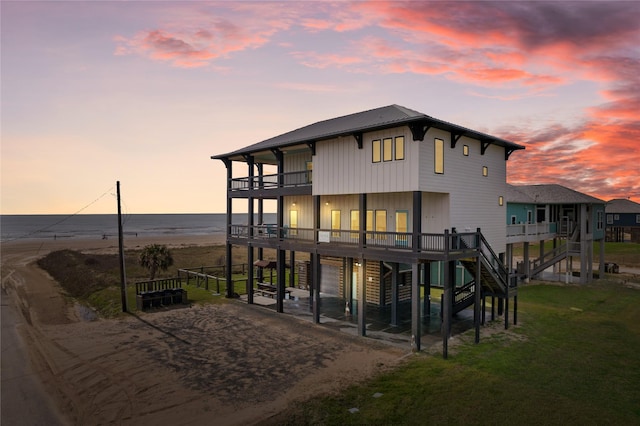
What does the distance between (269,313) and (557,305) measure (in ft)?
64.2

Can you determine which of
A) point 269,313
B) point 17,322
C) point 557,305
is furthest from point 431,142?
point 17,322

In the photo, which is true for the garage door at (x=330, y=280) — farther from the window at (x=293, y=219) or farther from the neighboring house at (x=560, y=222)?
the neighboring house at (x=560, y=222)

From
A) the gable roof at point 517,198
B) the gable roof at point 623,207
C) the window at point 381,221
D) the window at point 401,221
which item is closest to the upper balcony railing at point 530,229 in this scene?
the gable roof at point 517,198

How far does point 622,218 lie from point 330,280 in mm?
65233

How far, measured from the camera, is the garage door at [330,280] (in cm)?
2942

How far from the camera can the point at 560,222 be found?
122ft

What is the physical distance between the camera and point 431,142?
1828cm

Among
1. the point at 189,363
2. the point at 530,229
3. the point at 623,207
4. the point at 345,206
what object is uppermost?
the point at 623,207

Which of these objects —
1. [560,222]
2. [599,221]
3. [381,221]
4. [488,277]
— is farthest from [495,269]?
[599,221]

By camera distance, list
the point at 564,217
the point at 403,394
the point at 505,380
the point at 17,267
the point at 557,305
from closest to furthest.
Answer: the point at 403,394, the point at 505,380, the point at 557,305, the point at 564,217, the point at 17,267

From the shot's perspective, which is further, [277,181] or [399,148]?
[277,181]

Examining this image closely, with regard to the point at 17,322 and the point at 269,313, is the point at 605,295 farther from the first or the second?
the point at 17,322

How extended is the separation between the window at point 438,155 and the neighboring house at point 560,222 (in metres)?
17.2

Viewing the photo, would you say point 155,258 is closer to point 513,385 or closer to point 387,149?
point 387,149
